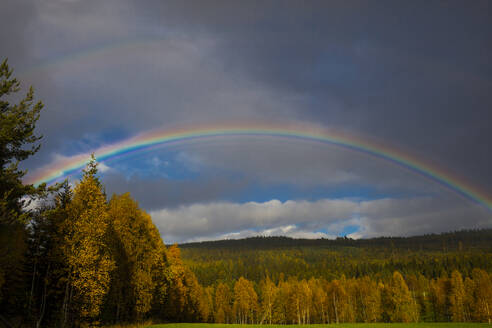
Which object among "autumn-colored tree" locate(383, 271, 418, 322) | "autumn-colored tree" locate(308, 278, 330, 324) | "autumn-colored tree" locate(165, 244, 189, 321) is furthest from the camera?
"autumn-colored tree" locate(308, 278, 330, 324)

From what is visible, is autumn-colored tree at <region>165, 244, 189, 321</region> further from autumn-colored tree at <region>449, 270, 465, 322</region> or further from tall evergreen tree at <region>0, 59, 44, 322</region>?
autumn-colored tree at <region>449, 270, 465, 322</region>

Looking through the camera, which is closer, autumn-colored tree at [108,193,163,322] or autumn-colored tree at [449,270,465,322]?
autumn-colored tree at [108,193,163,322]

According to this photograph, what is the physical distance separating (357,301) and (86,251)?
128 m

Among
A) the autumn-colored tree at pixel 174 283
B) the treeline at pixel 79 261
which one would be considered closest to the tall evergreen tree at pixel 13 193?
the treeline at pixel 79 261

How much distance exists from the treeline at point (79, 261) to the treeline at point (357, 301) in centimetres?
7695

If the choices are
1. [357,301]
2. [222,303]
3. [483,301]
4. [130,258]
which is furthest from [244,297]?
[130,258]

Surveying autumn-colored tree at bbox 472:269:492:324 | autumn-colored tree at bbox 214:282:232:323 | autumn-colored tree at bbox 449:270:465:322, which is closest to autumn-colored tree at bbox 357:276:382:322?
autumn-colored tree at bbox 449:270:465:322

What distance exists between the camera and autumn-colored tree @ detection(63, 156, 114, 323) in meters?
22.4

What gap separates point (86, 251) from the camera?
22641mm

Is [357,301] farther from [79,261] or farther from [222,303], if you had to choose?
[79,261]

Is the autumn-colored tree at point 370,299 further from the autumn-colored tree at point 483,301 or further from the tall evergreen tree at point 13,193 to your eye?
the tall evergreen tree at point 13,193

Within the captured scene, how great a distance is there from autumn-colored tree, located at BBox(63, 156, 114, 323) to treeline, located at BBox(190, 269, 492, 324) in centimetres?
8707

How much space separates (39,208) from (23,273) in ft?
17.1

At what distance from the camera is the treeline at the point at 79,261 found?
75.0 ft
